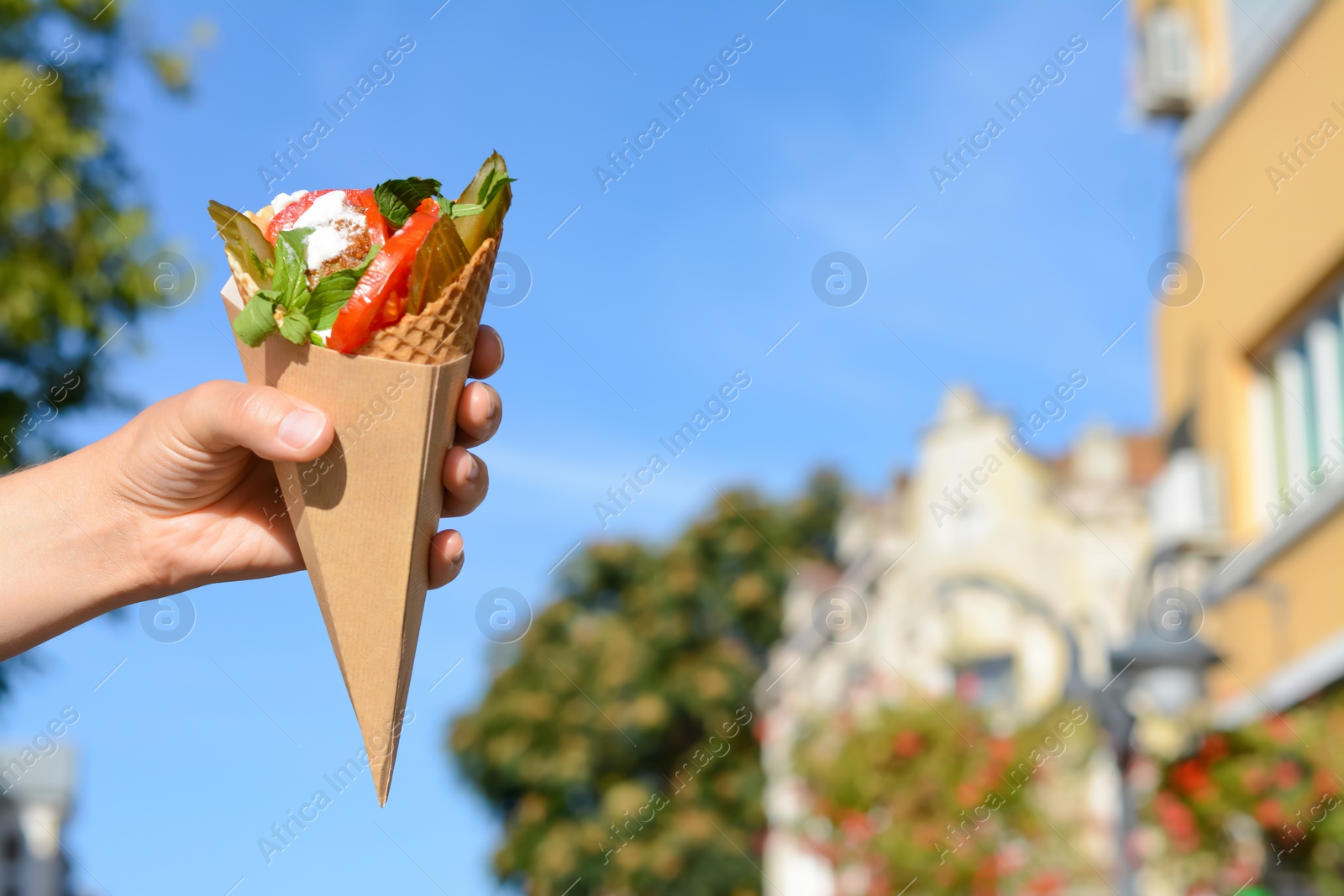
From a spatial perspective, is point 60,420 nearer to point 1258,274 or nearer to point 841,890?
point 1258,274

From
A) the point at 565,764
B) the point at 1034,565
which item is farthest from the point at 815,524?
the point at 1034,565

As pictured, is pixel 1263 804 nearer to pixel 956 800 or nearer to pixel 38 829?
pixel 956 800

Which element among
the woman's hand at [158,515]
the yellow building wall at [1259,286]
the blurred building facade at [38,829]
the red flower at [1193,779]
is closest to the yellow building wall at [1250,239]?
the yellow building wall at [1259,286]

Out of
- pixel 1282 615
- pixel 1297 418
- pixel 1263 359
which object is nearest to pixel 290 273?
pixel 1282 615

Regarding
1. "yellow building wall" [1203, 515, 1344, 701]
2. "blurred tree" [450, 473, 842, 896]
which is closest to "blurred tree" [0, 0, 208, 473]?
"yellow building wall" [1203, 515, 1344, 701]

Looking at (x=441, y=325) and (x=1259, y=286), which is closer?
(x=441, y=325)
